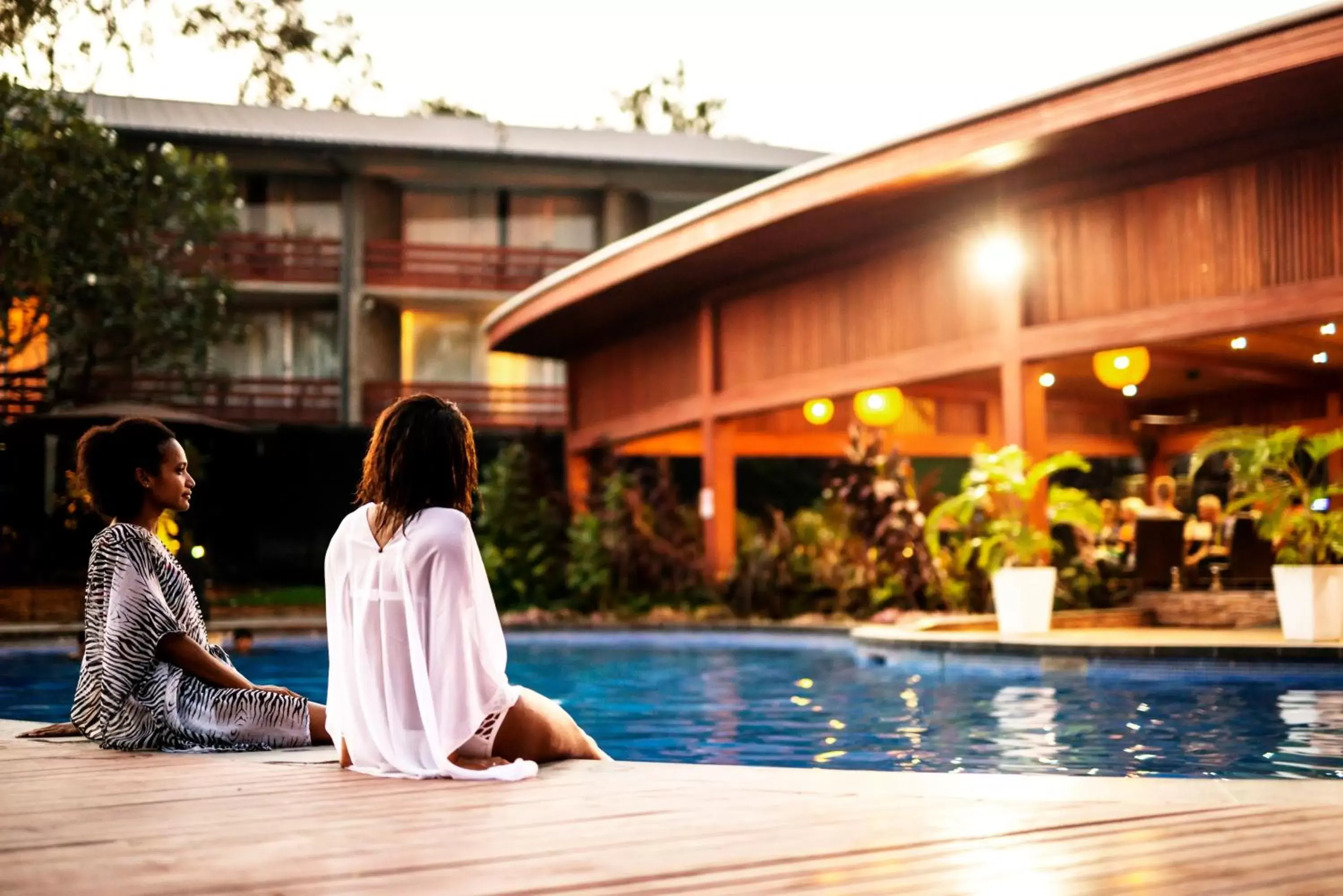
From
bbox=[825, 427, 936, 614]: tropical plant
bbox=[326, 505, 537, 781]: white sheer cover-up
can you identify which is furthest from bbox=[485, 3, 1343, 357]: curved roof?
bbox=[326, 505, 537, 781]: white sheer cover-up

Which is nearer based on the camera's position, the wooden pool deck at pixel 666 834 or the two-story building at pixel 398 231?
the wooden pool deck at pixel 666 834

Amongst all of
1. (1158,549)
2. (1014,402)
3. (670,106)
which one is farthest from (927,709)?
(670,106)

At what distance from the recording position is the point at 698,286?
18.7 m

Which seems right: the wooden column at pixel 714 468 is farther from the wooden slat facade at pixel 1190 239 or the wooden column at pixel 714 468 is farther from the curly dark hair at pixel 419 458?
the curly dark hair at pixel 419 458

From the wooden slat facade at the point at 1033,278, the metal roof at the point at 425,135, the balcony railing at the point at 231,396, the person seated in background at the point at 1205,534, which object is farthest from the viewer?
the metal roof at the point at 425,135

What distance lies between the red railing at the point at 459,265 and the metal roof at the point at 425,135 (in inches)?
74.8

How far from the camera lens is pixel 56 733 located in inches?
234

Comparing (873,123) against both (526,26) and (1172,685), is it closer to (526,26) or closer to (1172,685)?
(526,26)

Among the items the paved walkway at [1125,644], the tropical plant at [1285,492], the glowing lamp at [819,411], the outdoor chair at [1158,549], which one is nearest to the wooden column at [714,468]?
the glowing lamp at [819,411]

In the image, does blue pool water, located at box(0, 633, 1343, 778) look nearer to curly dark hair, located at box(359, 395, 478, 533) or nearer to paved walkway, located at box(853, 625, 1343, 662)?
paved walkway, located at box(853, 625, 1343, 662)

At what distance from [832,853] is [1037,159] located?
10487mm

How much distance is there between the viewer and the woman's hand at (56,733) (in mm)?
5926

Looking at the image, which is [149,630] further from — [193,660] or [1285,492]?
[1285,492]

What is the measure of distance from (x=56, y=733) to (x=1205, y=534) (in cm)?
1348
